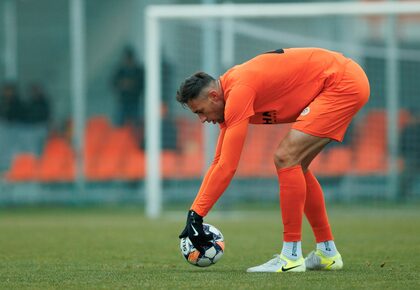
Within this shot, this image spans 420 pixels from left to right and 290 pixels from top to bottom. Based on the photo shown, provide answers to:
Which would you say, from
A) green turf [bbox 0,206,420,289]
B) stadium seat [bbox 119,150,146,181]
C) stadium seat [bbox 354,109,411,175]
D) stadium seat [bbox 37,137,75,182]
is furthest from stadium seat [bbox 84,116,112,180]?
stadium seat [bbox 354,109,411,175]

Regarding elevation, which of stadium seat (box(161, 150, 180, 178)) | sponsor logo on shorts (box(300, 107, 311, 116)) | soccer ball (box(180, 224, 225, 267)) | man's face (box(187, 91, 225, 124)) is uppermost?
man's face (box(187, 91, 225, 124))

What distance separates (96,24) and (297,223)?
1467cm

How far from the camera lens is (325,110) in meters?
7.05

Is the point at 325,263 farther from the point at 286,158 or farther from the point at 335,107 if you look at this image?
the point at 335,107

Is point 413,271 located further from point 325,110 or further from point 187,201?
point 187,201

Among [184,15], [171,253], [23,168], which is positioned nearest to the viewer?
[171,253]

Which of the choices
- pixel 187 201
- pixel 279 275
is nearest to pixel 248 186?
pixel 187 201

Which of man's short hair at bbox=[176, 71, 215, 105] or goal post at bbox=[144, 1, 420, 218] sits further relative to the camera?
goal post at bbox=[144, 1, 420, 218]

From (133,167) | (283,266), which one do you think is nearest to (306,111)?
(283,266)

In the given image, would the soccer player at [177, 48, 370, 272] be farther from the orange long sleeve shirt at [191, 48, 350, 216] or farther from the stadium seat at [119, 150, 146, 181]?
the stadium seat at [119, 150, 146, 181]

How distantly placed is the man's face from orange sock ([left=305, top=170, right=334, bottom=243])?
2.73 ft

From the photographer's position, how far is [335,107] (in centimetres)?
709

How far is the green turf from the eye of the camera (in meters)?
6.40

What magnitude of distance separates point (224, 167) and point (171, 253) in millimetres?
2358
